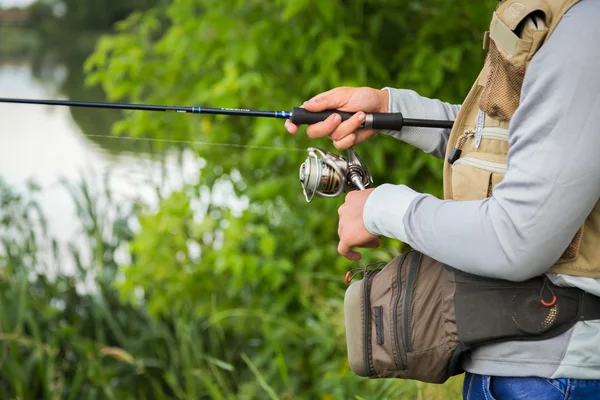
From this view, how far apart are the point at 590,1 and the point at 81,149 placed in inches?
165

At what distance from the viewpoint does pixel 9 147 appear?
17.0 ft

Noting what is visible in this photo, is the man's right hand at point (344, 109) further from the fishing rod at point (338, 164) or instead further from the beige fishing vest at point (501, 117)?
the beige fishing vest at point (501, 117)

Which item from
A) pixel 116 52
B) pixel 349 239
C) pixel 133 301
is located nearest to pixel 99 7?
pixel 116 52

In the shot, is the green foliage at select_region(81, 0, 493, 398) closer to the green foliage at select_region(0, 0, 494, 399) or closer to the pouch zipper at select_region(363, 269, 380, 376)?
the green foliage at select_region(0, 0, 494, 399)

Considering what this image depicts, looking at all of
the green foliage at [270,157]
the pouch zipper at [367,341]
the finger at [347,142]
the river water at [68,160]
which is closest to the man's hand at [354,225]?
the pouch zipper at [367,341]

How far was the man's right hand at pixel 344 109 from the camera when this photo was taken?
163 cm

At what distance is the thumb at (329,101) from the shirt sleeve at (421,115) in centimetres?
11

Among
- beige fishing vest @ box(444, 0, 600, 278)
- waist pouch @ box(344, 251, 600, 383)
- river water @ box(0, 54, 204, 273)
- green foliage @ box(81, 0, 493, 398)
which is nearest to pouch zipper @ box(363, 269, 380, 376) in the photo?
waist pouch @ box(344, 251, 600, 383)

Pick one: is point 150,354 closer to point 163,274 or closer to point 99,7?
point 163,274

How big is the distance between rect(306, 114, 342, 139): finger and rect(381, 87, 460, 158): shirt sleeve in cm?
13

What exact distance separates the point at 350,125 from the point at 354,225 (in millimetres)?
297

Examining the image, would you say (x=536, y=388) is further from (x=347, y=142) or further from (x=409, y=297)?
(x=347, y=142)

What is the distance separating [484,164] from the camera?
51.4 inches

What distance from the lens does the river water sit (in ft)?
12.1
